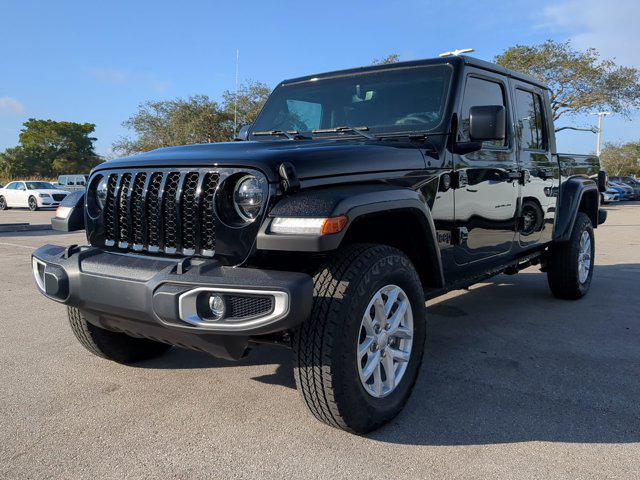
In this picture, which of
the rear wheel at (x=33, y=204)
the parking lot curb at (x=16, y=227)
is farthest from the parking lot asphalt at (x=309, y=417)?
the rear wheel at (x=33, y=204)

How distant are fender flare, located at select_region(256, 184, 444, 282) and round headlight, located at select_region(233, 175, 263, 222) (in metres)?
0.12

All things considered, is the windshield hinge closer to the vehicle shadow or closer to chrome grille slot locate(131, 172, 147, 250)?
chrome grille slot locate(131, 172, 147, 250)

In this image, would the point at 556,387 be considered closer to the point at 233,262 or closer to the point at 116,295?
the point at 233,262

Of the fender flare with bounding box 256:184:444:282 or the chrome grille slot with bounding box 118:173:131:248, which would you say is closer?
the fender flare with bounding box 256:184:444:282

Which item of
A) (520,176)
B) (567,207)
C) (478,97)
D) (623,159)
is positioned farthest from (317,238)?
(623,159)

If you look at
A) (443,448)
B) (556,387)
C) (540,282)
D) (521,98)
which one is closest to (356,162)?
(443,448)

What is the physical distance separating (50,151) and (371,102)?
58.1 m

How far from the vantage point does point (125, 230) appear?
9.12 feet

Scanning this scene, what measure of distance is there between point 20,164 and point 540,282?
54022mm

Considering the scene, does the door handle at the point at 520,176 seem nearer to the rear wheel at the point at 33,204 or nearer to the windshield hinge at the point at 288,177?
the windshield hinge at the point at 288,177

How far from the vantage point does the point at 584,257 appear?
5.70 meters

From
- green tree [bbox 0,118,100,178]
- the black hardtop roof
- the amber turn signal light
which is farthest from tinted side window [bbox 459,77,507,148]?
green tree [bbox 0,118,100,178]

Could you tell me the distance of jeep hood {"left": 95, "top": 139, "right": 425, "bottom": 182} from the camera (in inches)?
95.0

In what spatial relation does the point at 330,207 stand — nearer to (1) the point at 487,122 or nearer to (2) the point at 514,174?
(1) the point at 487,122
